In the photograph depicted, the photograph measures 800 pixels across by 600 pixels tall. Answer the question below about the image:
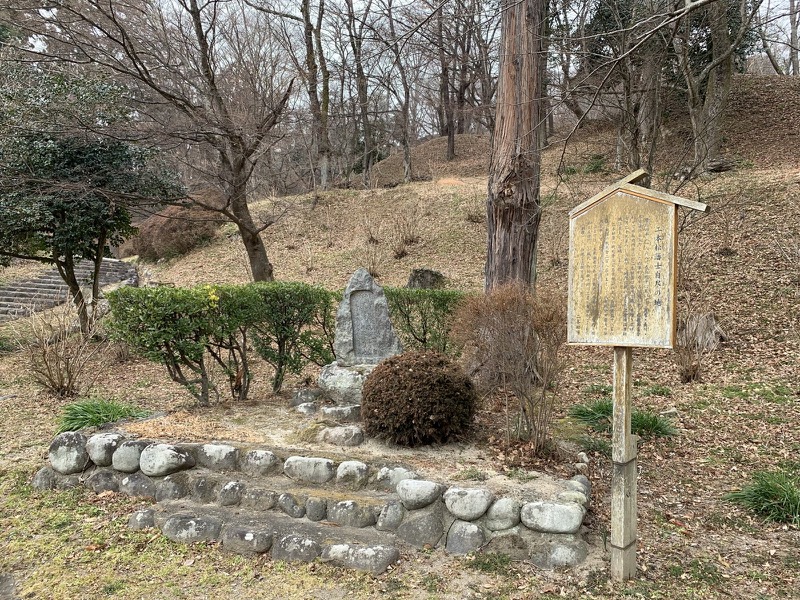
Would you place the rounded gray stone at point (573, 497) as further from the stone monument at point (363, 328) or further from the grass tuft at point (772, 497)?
the stone monument at point (363, 328)

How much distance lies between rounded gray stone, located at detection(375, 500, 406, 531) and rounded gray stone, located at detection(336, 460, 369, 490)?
376mm

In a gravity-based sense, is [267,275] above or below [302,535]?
above

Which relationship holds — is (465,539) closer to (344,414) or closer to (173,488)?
(344,414)

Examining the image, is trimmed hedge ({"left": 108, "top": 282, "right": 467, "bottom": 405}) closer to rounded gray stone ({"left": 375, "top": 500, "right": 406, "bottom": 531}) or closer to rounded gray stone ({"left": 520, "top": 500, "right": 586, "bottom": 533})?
rounded gray stone ({"left": 375, "top": 500, "right": 406, "bottom": 531})

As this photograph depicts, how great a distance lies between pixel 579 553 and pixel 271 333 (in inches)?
170

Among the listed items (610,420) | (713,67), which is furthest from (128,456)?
(713,67)

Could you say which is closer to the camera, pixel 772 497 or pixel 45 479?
pixel 772 497

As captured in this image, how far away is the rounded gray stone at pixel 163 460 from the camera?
4613mm

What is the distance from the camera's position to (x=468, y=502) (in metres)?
3.78

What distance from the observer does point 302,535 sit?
12.6 ft

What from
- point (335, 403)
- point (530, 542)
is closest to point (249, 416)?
point (335, 403)

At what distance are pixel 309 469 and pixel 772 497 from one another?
11.5 ft

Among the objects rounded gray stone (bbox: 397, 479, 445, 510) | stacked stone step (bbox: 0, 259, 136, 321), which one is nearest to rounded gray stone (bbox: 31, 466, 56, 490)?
rounded gray stone (bbox: 397, 479, 445, 510)

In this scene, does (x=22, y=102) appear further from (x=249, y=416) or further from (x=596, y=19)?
(x=596, y=19)
